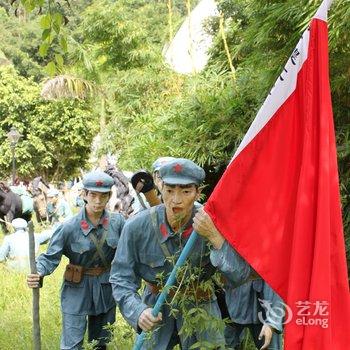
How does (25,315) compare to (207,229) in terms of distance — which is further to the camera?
(25,315)

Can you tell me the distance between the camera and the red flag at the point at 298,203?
10.2 feet

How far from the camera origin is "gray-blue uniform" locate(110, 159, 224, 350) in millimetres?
3760

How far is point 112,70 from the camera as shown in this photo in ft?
57.6

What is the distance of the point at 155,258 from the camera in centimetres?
391

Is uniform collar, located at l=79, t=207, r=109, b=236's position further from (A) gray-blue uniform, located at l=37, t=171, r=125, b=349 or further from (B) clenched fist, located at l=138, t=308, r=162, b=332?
(B) clenched fist, located at l=138, t=308, r=162, b=332

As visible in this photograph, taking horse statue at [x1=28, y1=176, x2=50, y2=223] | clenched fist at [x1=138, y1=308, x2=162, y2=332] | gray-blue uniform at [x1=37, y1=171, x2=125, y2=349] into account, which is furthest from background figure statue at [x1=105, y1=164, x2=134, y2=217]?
clenched fist at [x1=138, y1=308, x2=162, y2=332]

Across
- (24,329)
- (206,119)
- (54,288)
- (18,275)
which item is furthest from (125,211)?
(206,119)

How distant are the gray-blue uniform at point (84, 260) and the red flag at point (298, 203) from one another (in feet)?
7.23

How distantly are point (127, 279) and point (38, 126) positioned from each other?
2839 centimetres

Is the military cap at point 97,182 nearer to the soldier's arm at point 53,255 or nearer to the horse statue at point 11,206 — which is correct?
the soldier's arm at point 53,255

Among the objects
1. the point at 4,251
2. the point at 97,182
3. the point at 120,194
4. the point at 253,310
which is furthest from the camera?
the point at 120,194

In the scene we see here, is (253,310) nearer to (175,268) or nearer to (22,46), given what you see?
(175,268)

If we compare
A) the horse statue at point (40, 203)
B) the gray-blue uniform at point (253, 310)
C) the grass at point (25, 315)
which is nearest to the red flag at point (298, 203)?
the gray-blue uniform at point (253, 310)

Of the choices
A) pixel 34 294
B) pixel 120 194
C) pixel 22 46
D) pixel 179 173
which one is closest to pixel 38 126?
pixel 120 194
